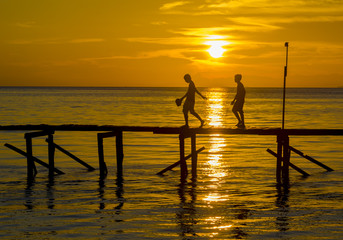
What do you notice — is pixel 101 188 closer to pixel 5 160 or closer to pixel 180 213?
pixel 180 213

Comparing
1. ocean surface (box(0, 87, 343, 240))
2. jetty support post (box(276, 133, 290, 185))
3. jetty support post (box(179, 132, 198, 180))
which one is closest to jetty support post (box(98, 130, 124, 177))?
ocean surface (box(0, 87, 343, 240))

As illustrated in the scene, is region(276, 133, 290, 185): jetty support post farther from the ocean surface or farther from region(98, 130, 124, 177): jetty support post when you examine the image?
region(98, 130, 124, 177): jetty support post

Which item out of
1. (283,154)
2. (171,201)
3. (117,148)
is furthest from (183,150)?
(171,201)

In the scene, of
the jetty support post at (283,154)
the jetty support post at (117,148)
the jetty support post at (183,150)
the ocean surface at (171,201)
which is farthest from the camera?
the jetty support post at (117,148)

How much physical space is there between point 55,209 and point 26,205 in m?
1.30

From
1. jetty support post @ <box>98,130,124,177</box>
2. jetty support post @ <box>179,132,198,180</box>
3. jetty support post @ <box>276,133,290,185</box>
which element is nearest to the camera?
jetty support post @ <box>276,133,290,185</box>

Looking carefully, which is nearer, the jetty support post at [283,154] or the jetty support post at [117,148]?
the jetty support post at [283,154]

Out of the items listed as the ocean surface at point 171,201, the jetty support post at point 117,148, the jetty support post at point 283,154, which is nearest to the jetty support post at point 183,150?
the ocean surface at point 171,201

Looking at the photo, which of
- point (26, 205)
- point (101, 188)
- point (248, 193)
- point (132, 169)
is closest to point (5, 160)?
point (132, 169)

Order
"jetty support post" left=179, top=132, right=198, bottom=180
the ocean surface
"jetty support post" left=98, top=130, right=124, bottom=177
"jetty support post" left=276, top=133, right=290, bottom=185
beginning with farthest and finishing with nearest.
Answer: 1. "jetty support post" left=98, top=130, right=124, bottom=177
2. "jetty support post" left=179, top=132, right=198, bottom=180
3. "jetty support post" left=276, top=133, right=290, bottom=185
4. the ocean surface

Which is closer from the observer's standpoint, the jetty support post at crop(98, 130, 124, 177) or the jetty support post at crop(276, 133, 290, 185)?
the jetty support post at crop(276, 133, 290, 185)

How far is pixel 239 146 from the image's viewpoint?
3900cm

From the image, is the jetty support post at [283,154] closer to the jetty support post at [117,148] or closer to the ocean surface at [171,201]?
the ocean surface at [171,201]

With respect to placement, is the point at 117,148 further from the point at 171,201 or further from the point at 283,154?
the point at 283,154
